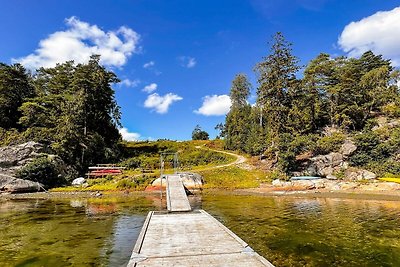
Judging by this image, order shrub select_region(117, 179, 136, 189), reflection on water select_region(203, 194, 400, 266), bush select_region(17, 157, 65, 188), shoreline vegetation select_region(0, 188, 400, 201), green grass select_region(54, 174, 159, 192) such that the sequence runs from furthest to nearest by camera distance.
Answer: bush select_region(17, 157, 65, 188), shrub select_region(117, 179, 136, 189), green grass select_region(54, 174, 159, 192), shoreline vegetation select_region(0, 188, 400, 201), reflection on water select_region(203, 194, 400, 266)

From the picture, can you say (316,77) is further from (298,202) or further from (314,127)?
(298,202)

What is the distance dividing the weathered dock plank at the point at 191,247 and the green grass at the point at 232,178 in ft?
85.0

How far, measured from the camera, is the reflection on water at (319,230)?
44.0ft

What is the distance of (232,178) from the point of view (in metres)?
45.9

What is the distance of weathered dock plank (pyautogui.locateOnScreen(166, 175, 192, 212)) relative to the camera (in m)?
24.1

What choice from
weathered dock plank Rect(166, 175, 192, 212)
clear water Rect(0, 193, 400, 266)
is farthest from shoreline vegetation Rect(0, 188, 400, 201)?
weathered dock plank Rect(166, 175, 192, 212)

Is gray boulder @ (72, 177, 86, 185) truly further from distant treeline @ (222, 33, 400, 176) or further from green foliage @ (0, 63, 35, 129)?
distant treeline @ (222, 33, 400, 176)

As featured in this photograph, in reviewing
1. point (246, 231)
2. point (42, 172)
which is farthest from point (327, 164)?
point (42, 172)

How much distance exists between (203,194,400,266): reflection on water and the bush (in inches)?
1022

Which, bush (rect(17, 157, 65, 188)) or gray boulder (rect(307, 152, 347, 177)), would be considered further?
gray boulder (rect(307, 152, 347, 177))

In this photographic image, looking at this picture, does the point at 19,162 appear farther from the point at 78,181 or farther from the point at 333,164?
the point at 333,164

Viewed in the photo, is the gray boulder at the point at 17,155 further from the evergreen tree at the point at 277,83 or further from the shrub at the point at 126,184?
the evergreen tree at the point at 277,83

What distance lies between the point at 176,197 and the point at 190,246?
16.2m

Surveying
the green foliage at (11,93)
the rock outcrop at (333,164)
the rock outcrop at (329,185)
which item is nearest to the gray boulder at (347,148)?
the rock outcrop at (333,164)
